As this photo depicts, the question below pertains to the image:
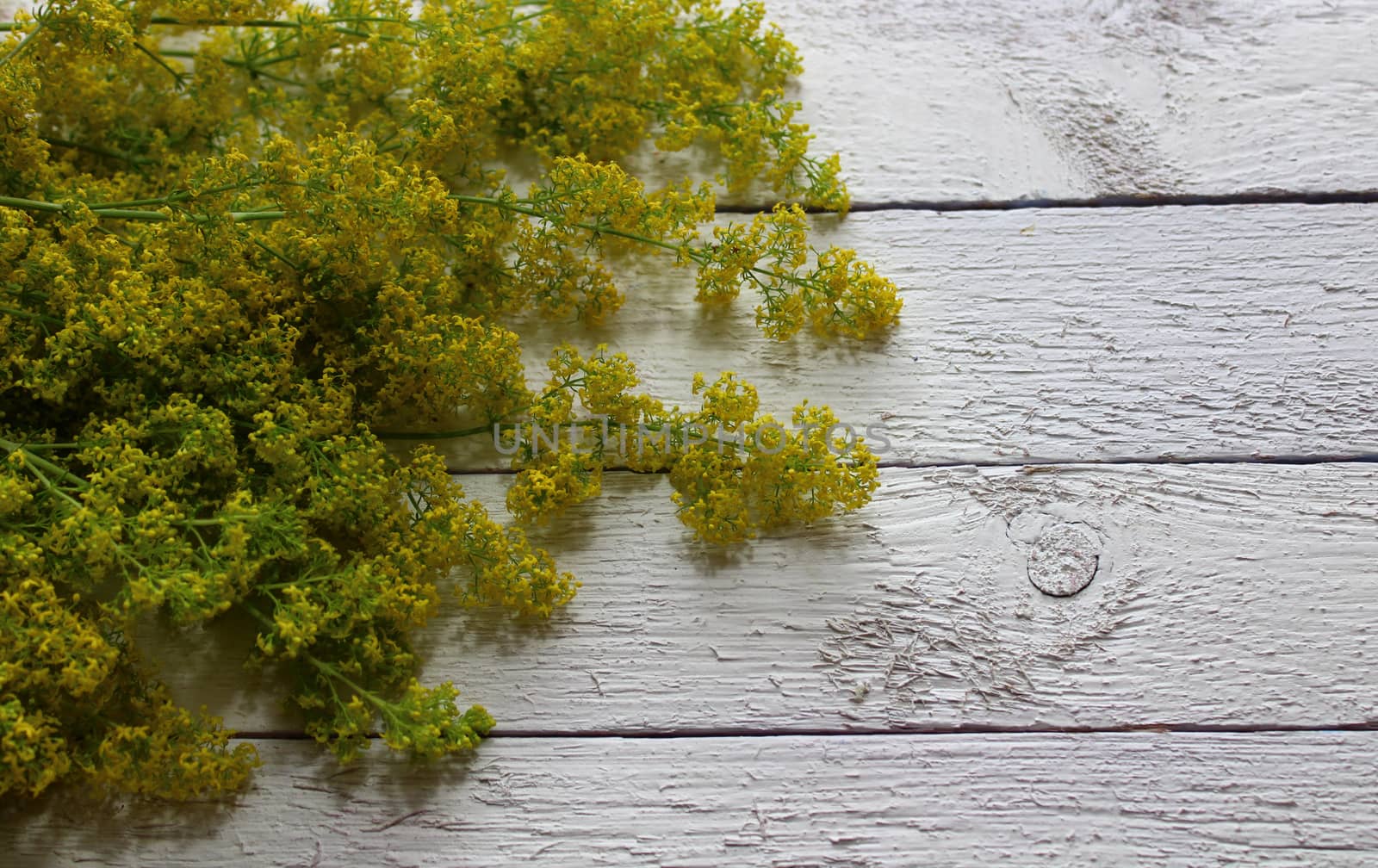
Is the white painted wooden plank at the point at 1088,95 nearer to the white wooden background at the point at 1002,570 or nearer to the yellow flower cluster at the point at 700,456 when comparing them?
the white wooden background at the point at 1002,570

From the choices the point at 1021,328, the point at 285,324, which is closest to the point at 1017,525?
the point at 1021,328

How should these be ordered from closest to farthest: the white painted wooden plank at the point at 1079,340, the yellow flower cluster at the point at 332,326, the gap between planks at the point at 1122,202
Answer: the yellow flower cluster at the point at 332,326, the white painted wooden plank at the point at 1079,340, the gap between planks at the point at 1122,202

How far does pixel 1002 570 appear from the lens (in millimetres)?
1075

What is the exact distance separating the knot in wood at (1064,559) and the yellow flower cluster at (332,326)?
0.19 meters

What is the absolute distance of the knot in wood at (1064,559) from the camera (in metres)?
1.06

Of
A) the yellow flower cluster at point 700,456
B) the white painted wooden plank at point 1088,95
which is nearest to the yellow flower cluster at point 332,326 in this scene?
the yellow flower cluster at point 700,456

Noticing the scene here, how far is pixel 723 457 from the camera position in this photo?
107 cm

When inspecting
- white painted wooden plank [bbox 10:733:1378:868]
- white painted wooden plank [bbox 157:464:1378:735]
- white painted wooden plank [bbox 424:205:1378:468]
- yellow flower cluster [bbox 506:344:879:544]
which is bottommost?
white painted wooden plank [bbox 10:733:1378:868]

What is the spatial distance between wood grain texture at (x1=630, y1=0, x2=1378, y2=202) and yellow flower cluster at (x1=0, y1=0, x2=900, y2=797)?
109mm

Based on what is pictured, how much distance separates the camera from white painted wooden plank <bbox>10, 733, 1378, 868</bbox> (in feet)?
3.15

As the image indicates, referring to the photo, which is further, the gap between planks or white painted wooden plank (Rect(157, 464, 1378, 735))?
the gap between planks

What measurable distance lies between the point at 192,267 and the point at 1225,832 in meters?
1.00

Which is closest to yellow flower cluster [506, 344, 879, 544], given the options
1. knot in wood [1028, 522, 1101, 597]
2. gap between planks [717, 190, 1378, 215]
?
Answer: knot in wood [1028, 522, 1101, 597]

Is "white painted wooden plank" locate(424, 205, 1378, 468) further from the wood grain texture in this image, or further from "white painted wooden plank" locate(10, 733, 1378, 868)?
"white painted wooden plank" locate(10, 733, 1378, 868)
